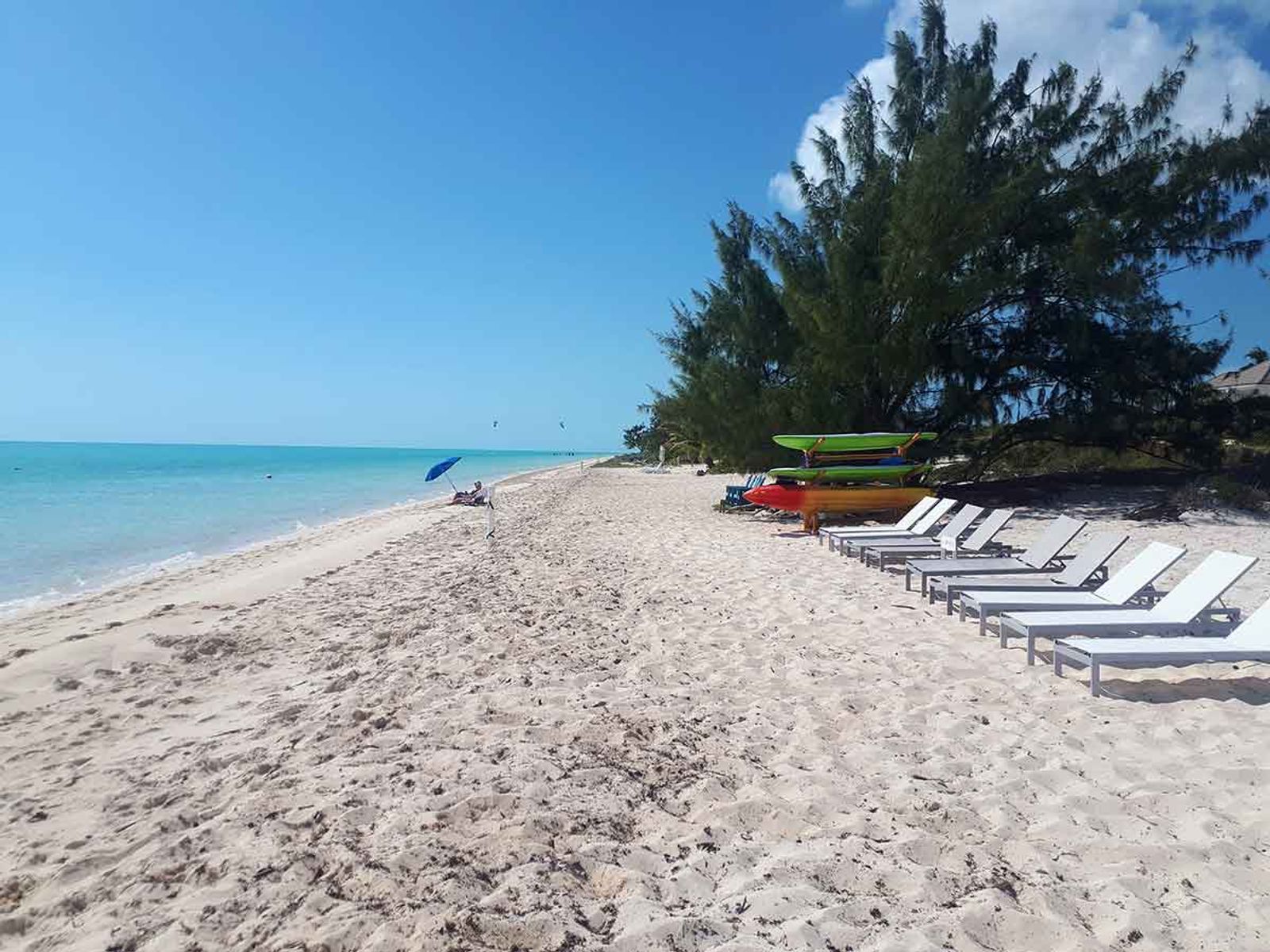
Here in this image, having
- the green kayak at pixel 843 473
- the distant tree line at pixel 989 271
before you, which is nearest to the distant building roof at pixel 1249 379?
the distant tree line at pixel 989 271

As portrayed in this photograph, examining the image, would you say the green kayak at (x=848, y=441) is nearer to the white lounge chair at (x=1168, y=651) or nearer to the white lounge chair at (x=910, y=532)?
the white lounge chair at (x=910, y=532)

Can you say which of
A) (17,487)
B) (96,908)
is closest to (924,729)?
(96,908)

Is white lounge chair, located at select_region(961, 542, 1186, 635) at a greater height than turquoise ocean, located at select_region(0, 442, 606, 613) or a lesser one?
greater

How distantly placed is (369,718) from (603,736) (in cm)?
136

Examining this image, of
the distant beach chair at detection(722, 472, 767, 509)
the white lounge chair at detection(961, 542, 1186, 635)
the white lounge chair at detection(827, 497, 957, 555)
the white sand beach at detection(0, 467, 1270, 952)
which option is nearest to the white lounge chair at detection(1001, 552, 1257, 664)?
the white lounge chair at detection(961, 542, 1186, 635)

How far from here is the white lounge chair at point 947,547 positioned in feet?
27.8

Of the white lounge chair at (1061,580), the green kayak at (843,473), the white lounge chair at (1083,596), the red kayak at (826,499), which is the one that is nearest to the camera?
the white lounge chair at (1083,596)

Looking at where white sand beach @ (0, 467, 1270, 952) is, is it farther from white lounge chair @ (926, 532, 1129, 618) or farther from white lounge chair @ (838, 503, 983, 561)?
white lounge chair @ (838, 503, 983, 561)

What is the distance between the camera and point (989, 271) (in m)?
13.4

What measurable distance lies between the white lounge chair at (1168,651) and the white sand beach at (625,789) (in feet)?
0.61

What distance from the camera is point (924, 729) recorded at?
3840 mm

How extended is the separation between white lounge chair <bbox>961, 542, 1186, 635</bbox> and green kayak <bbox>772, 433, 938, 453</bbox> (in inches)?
260

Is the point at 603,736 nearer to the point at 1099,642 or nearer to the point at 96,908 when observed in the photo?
the point at 96,908

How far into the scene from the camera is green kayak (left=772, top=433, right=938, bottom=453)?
41.4 feet
